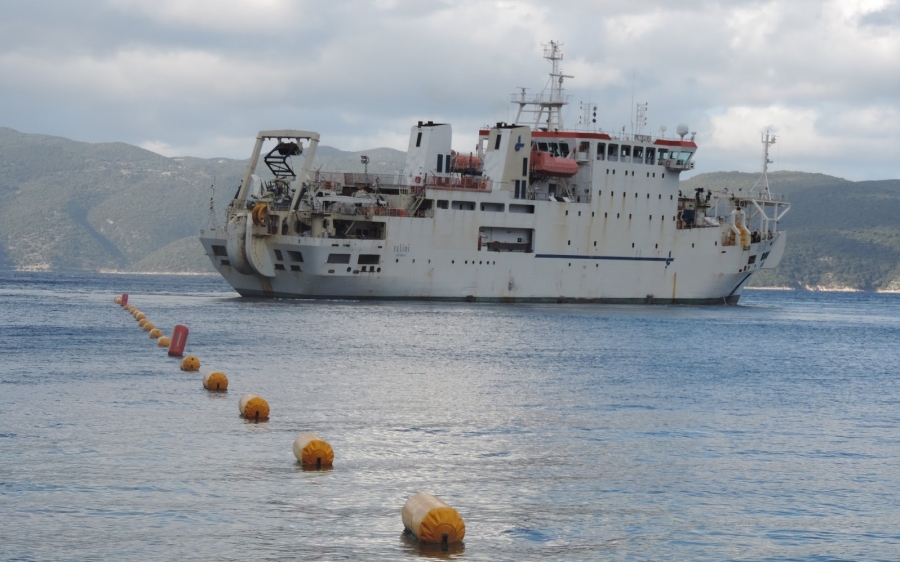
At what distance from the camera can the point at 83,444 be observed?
20266 millimetres

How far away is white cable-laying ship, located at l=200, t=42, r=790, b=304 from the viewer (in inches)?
2427

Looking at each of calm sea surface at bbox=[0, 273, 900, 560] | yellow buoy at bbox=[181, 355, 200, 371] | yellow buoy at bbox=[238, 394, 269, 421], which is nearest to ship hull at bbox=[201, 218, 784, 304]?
calm sea surface at bbox=[0, 273, 900, 560]

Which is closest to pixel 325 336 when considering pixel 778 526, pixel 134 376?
pixel 134 376

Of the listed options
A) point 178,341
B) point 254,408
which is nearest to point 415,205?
point 178,341

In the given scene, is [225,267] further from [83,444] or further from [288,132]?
[83,444]

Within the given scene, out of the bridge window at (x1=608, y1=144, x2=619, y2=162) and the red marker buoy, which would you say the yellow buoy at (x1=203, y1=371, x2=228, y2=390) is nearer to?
the red marker buoy

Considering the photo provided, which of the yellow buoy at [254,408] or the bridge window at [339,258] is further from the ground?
the bridge window at [339,258]

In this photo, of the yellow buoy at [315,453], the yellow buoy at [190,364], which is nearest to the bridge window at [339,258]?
the yellow buoy at [190,364]

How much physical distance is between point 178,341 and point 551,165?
3628 cm

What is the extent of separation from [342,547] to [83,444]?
7.69m

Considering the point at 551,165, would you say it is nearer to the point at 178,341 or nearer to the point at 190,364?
the point at 178,341

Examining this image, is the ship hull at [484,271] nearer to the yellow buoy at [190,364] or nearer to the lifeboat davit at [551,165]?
the lifeboat davit at [551,165]

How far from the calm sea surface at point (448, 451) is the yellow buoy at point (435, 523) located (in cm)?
20

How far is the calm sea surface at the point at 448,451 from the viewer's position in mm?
15062
